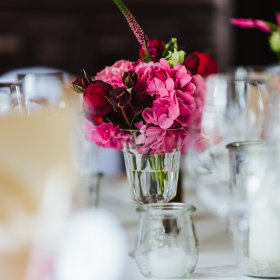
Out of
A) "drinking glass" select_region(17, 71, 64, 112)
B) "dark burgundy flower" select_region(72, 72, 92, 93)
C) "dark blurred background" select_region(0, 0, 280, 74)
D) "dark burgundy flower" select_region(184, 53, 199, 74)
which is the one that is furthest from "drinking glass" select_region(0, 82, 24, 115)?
"dark blurred background" select_region(0, 0, 280, 74)

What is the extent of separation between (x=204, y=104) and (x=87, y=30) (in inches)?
191

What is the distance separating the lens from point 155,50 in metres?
1.12

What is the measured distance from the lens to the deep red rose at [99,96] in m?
1.03

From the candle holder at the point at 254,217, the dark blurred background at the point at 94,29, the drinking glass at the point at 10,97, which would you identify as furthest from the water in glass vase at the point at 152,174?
the dark blurred background at the point at 94,29

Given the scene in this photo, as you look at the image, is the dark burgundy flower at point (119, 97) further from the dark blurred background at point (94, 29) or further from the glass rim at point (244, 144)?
the dark blurred background at point (94, 29)

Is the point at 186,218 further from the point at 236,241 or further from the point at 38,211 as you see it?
the point at 38,211

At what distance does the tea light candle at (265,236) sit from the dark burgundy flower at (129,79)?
0.77ft

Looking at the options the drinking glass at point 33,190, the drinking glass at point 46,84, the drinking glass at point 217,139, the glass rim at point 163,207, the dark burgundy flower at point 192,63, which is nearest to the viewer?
the drinking glass at point 33,190

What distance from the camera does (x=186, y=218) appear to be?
989 mm

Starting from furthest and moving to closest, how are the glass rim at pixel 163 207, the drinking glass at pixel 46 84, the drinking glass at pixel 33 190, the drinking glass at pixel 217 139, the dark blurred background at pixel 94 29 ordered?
the dark blurred background at pixel 94 29 → the drinking glass at pixel 46 84 → the glass rim at pixel 163 207 → the drinking glass at pixel 217 139 → the drinking glass at pixel 33 190

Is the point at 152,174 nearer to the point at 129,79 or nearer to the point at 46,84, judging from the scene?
the point at 129,79

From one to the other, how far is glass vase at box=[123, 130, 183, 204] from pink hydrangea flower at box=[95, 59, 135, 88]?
0.08 metres

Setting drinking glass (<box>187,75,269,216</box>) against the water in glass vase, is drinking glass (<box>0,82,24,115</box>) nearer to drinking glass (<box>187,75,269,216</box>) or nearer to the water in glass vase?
the water in glass vase

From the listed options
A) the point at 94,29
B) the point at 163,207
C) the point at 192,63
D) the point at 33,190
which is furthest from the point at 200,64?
the point at 94,29
